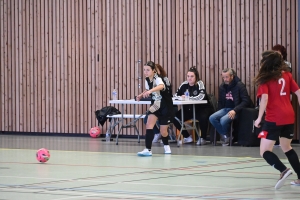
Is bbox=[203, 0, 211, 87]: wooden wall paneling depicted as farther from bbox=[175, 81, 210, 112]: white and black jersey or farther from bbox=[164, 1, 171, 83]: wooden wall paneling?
bbox=[164, 1, 171, 83]: wooden wall paneling

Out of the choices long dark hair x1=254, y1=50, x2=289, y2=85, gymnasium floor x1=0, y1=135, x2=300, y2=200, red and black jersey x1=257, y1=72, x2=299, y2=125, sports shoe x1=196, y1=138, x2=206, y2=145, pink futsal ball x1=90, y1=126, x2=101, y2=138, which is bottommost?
gymnasium floor x1=0, y1=135, x2=300, y2=200

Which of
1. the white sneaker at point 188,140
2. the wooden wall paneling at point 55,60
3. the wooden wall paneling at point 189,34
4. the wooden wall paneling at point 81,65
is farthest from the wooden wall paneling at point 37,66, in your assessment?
the white sneaker at point 188,140

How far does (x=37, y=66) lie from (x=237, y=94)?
627 centimetres

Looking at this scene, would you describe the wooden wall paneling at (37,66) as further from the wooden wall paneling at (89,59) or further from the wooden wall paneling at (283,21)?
the wooden wall paneling at (283,21)

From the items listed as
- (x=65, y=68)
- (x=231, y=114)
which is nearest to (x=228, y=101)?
(x=231, y=114)

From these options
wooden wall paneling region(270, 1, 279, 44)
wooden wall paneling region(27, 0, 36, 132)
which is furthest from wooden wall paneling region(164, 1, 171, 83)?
wooden wall paneling region(27, 0, 36, 132)

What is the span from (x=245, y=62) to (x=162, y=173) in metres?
6.74

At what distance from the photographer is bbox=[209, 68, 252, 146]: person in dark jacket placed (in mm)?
14773

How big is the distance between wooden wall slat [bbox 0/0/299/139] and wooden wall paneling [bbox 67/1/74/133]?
26mm

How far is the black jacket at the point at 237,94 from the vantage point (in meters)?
14.8

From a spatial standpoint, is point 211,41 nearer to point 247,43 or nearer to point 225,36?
point 225,36

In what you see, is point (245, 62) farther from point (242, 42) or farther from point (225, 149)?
point (225, 149)

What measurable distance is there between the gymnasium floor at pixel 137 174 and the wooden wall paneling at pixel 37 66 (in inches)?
161

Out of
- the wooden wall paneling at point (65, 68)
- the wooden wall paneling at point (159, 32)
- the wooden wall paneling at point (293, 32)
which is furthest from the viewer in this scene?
the wooden wall paneling at point (65, 68)
